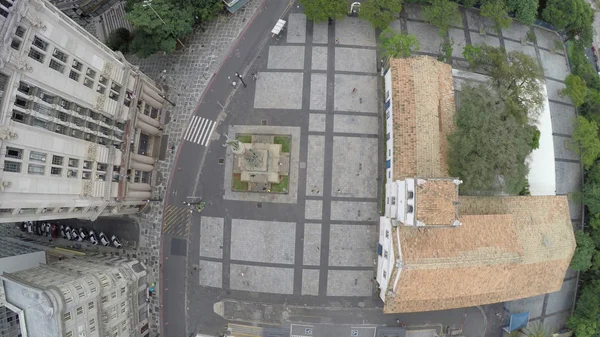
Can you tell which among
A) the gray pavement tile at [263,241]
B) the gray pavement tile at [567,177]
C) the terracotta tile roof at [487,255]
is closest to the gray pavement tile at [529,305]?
the terracotta tile roof at [487,255]

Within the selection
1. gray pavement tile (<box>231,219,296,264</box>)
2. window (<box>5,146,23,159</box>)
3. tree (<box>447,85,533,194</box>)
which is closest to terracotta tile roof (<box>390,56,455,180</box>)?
tree (<box>447,85,533,194</box>)

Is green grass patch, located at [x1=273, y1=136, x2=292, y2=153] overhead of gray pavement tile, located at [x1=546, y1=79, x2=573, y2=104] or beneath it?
beneath

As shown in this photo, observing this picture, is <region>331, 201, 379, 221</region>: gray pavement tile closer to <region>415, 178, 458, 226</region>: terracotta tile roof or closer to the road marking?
<region>415, 178, 458, 226</region>: terracotta tile roof

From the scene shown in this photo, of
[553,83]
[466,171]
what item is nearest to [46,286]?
[466,171]

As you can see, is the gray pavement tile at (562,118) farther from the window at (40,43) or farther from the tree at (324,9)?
the window at (40,43)

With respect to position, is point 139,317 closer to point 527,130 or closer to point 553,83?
point 527,130

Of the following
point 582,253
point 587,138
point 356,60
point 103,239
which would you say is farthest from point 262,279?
point 587,138
